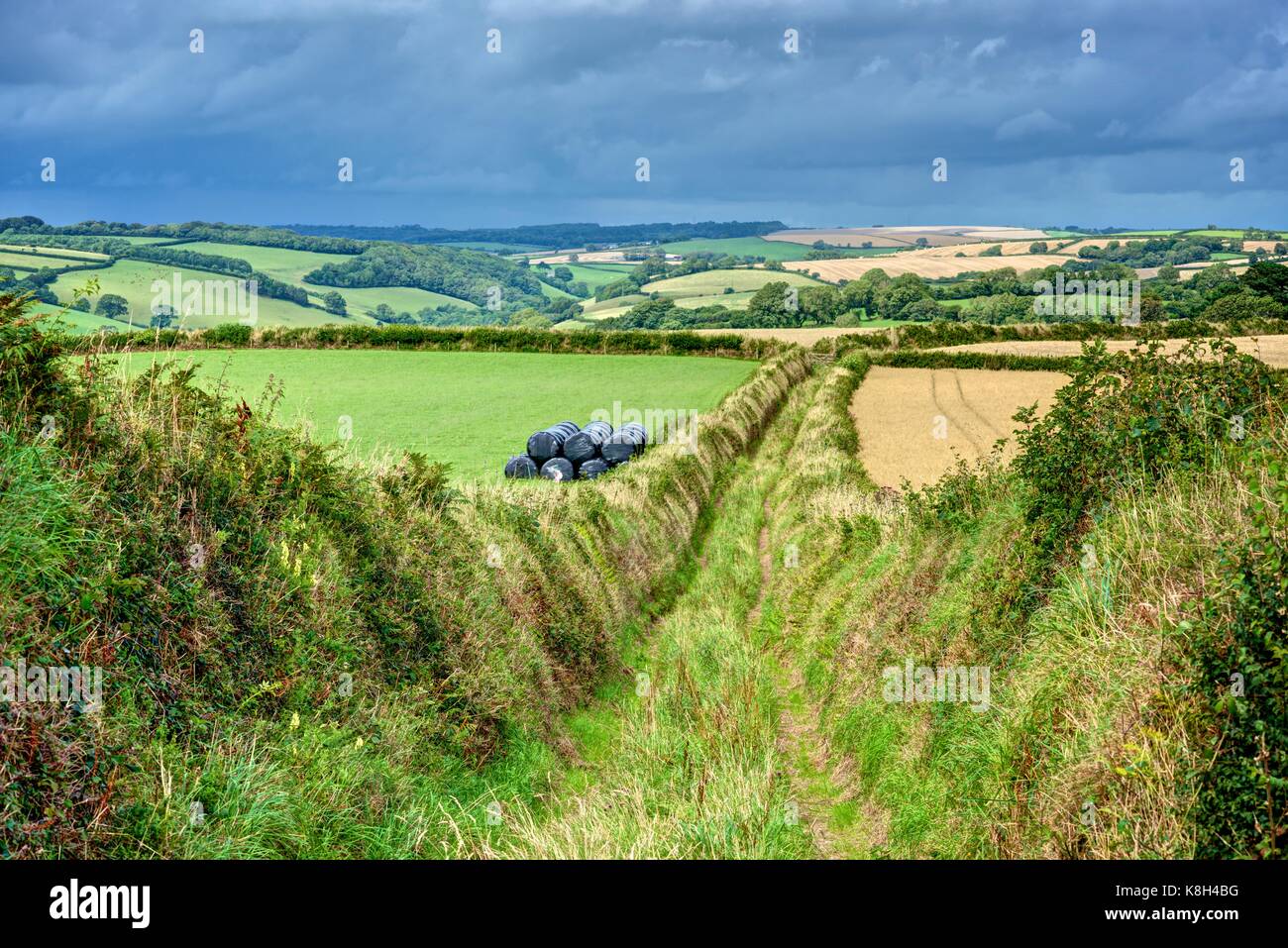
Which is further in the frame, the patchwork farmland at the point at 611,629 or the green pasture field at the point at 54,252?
the green pasture field at the point at 54,252

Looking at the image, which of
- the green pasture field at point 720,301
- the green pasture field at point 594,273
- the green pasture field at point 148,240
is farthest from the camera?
the green pasture field at point 594,273

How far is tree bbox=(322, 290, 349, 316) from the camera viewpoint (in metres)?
79.2

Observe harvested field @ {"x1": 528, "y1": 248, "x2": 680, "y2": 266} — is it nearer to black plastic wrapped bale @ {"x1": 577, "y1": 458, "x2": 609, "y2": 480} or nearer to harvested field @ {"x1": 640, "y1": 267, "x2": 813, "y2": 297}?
harvested field @ {"x1": 640, "y1": 267, "x2": 813, "y2": 297}

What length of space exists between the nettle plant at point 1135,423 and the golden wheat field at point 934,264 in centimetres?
9062

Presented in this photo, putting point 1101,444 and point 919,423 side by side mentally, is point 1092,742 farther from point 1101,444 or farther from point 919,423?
point 919,423

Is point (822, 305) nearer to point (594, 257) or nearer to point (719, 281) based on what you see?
point (719, 281)

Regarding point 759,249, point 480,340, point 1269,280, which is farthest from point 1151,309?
point 759,249

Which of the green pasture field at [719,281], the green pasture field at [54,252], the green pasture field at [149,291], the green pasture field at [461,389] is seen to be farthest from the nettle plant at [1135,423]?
the green pasture field at [719,281]

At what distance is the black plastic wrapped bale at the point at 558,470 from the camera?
2400 cm

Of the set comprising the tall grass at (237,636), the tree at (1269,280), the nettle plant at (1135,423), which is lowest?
the tall grass at (237,636)

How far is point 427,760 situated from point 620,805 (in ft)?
5.56

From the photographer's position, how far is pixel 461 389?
4094cm

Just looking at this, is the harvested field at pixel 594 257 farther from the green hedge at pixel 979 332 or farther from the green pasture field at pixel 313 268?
the green hedge at pixel 979 332

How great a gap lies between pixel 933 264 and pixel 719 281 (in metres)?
25.4
